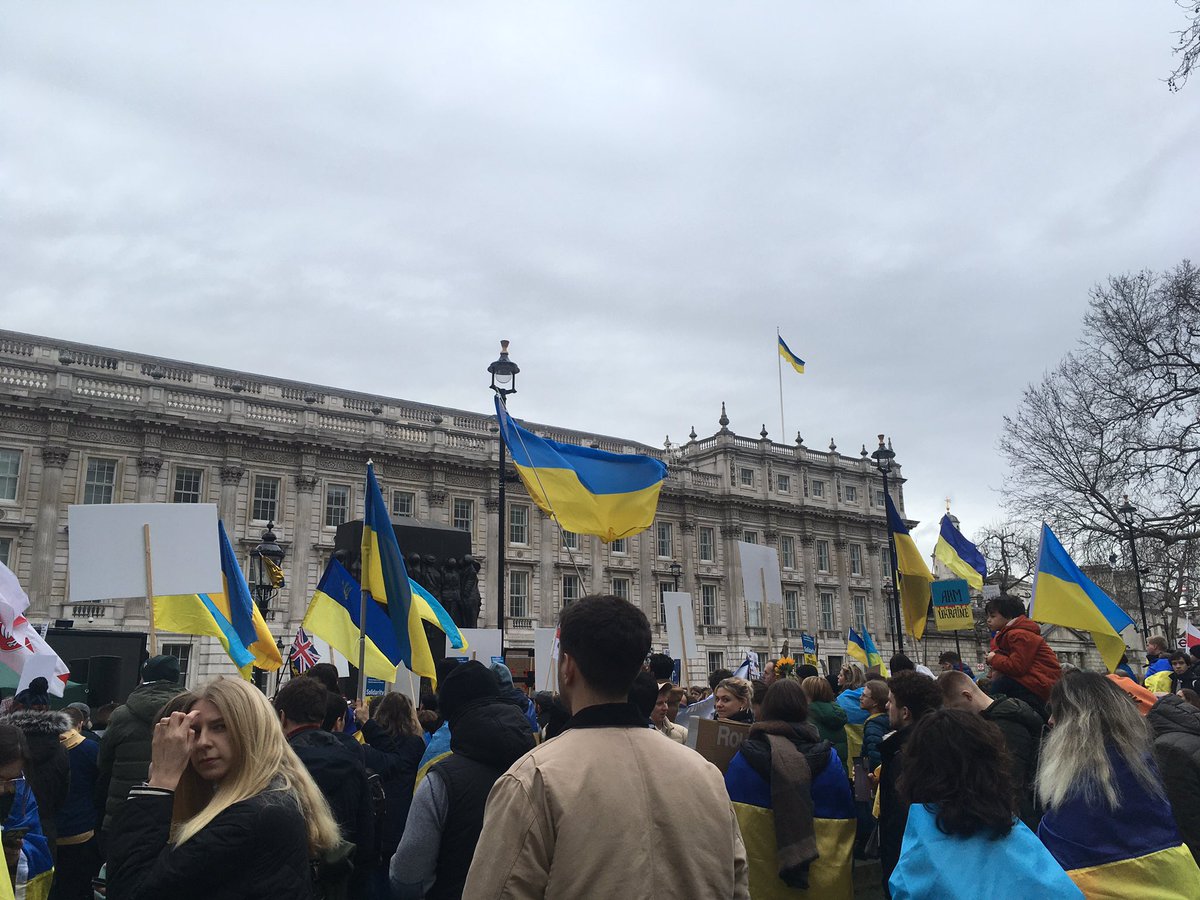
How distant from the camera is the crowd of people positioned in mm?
2541

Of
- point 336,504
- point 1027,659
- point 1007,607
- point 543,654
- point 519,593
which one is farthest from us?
point 519,593

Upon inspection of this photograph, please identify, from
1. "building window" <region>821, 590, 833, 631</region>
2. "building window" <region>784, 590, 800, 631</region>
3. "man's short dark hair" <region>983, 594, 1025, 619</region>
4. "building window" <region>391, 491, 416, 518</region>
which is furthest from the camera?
"building window" <region>821, 590, 833, 631</region>

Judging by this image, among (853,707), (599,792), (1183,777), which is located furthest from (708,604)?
(599,792)

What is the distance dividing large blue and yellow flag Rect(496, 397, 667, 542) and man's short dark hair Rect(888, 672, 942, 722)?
21.8ft

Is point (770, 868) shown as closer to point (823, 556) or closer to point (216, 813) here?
point (216, 813)

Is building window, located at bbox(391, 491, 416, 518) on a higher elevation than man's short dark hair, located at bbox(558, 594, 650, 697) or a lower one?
higher

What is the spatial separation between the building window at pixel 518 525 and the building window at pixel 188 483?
13830 millimetres

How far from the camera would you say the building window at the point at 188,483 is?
34.1 metres

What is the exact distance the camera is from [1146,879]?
373 centimetres

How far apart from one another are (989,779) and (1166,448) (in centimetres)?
2225

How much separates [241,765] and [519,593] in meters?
38.5

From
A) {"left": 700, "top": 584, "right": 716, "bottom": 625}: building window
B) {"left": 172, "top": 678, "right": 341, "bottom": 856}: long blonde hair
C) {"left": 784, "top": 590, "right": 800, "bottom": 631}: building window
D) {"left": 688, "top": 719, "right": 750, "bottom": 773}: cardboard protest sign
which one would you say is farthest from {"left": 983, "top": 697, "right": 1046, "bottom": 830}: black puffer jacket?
{"left": 784, "top": 590, "right": 800, "bottom": 631}: building window

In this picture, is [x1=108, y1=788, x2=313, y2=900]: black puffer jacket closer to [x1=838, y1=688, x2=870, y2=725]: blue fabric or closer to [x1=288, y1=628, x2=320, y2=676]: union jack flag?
[x1=838, y1=688, x2=870, y2=725]: blue fabric

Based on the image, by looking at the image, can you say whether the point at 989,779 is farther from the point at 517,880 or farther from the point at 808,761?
the point at 808,761
